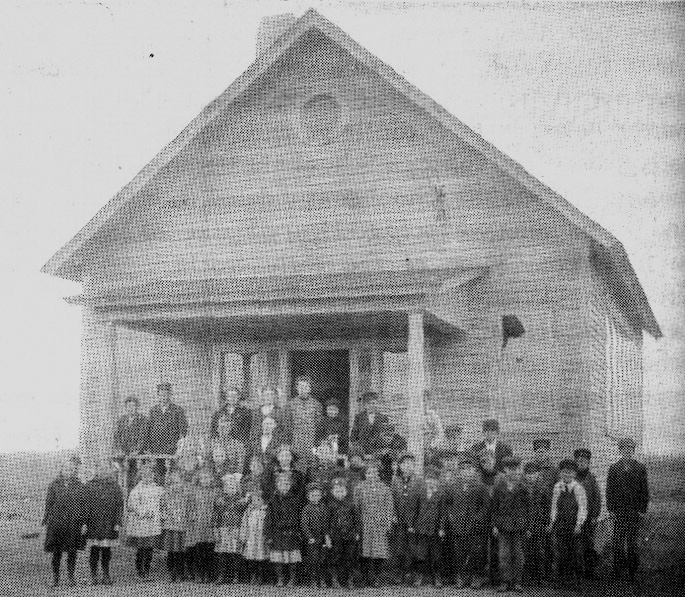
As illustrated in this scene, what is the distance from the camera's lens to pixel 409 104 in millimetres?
15133

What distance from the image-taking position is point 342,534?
33.8 feet

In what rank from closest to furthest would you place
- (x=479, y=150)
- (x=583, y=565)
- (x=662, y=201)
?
(x=583, y=565)
(x=479, y=150)
(x=662, y=201)

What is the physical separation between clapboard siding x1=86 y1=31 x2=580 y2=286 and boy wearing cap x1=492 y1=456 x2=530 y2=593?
5.17m

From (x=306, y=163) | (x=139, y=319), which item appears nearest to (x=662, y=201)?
(x=306, y=163)

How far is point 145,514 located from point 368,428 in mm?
2905

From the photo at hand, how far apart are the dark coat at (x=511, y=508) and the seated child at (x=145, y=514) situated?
151 inches

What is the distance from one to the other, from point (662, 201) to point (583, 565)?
8.54 meters

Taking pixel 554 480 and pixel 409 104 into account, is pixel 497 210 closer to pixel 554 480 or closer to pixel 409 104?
pixel 409 104

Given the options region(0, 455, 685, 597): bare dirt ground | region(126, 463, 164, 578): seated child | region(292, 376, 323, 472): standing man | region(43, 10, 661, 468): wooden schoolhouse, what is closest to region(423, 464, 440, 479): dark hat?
region(0, 455, 685, 597): bare dirt ground

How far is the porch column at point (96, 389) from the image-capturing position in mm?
12891

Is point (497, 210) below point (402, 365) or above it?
above

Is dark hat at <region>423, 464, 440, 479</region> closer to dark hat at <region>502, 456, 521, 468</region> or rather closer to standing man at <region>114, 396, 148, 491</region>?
dark hat at <region>502, 456, 521, 468</region>

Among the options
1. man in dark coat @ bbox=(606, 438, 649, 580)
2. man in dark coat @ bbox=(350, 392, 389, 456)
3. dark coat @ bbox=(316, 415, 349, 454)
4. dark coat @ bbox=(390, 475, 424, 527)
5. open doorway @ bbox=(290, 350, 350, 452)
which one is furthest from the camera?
open doorway @ bbox=(290, 350, 350, 452)

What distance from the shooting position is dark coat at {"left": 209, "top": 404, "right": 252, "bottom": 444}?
42.4 ft
